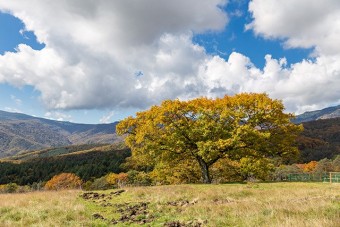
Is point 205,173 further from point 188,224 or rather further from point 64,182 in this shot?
point 64,182

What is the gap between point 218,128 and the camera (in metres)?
44.5

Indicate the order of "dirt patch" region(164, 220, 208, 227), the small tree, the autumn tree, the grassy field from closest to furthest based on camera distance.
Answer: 1. the grassy field
2. "dirt patch" region(164, 220, 208, 227)
3. the autumn tree
4. the small tree

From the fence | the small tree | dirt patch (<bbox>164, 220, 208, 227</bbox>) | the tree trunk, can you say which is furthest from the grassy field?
the small tree

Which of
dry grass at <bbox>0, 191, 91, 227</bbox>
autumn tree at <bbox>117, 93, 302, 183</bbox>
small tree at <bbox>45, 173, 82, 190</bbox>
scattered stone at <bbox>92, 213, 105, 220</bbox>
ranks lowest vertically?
→ small tree at <bbox>45, 173, 82, 190</bbox>

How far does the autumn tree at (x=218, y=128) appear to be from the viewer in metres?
44.7

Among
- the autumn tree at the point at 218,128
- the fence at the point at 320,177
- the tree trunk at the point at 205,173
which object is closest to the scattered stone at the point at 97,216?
the autumn tree at the point at 218,128

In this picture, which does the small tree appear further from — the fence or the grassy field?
the grassy field

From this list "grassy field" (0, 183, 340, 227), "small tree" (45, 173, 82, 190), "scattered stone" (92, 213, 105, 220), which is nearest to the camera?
"grassy field" (0, 183, 340, 227)

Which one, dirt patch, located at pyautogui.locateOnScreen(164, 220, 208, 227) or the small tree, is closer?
dirt patch, located at pyautogui.locateOnScreen(164, 220, 208, 227)

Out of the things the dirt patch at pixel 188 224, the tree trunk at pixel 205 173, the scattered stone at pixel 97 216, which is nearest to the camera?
the dirt patch at pixel 188 224

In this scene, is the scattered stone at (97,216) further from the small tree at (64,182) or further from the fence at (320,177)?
the small tree at (64,182)

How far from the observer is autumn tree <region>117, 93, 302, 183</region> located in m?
44.7

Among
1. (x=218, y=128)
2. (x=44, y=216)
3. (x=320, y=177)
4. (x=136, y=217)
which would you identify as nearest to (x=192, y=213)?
(x=136, y=217)

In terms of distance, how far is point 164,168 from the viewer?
56938mm
